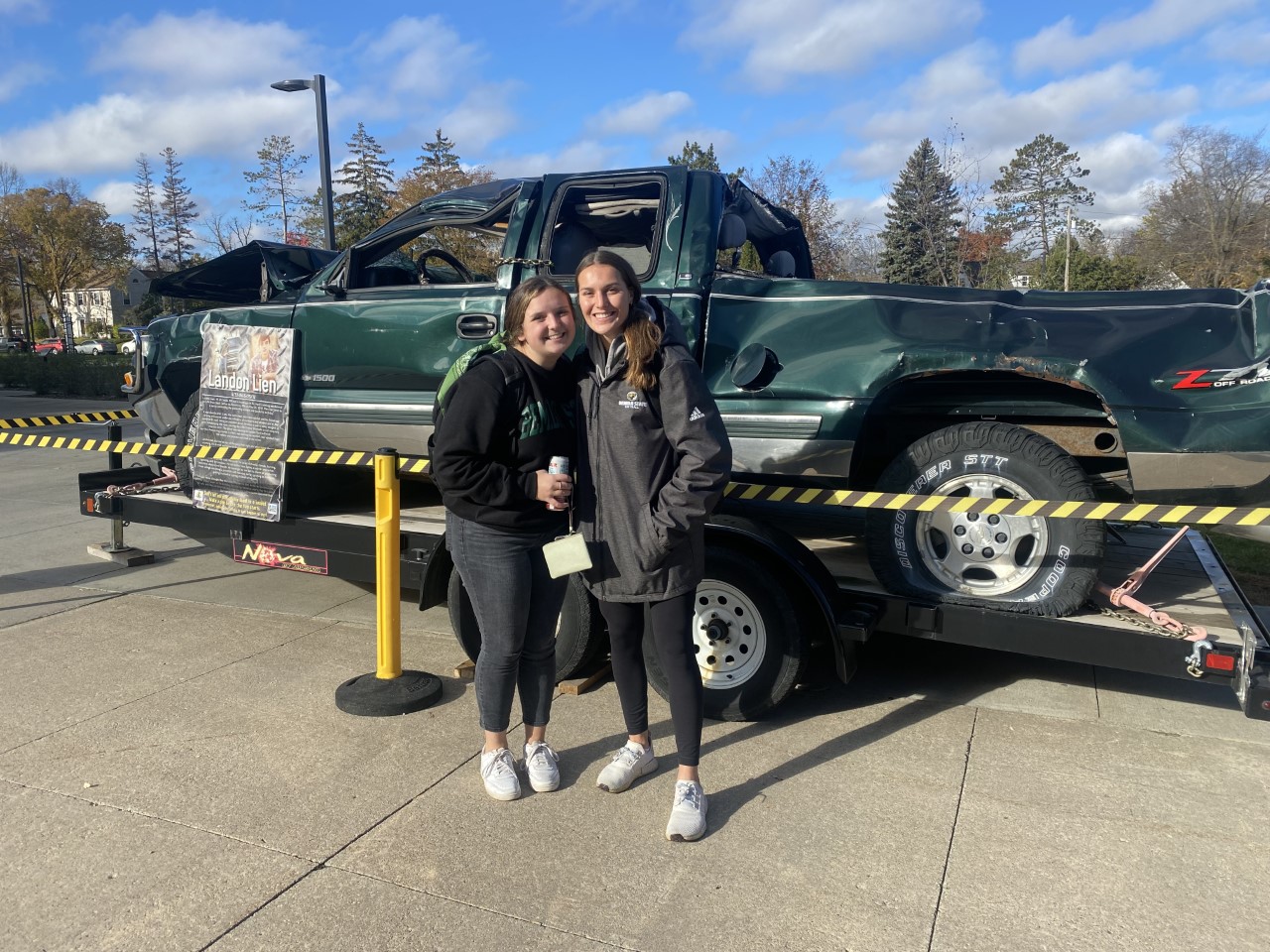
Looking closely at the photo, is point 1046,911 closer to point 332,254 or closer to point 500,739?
point 500,739

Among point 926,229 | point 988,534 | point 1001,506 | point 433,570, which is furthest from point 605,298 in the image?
point 926,229

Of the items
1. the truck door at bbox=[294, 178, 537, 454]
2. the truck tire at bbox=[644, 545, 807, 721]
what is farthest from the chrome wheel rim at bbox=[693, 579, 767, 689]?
the truck door at bbox=[294, 178, 537, 454]

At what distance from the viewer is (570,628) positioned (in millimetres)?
4293

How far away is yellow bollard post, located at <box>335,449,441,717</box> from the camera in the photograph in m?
4.12

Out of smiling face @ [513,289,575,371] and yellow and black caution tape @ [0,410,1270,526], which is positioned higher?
smiling face @ [513,289,575,371]

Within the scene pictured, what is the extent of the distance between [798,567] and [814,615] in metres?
0.27

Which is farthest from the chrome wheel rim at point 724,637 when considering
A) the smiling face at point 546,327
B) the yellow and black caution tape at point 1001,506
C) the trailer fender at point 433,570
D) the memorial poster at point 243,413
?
the memorial poster at point 243,413

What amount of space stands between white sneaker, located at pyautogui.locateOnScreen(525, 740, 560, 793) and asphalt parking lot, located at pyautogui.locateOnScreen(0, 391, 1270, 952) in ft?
0.30

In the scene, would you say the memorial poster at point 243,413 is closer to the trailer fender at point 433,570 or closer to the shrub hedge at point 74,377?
the trailer fender at point 433,570

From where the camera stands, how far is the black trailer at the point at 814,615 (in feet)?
11.3

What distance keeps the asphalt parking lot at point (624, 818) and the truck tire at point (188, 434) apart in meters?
1.17

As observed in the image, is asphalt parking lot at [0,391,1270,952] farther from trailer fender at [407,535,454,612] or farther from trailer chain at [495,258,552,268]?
trailer chain at [495,258,552,268]

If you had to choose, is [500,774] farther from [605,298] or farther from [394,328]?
[394,328]

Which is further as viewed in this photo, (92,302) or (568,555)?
(92,302)
